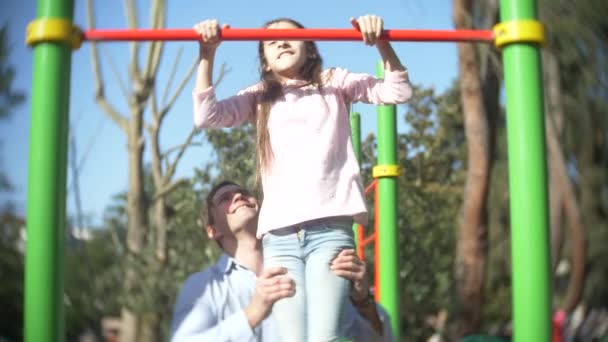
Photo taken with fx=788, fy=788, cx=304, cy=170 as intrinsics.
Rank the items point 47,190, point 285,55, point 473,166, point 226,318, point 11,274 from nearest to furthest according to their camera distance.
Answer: point 47,190, point 285,55, point 226,318, point 11,274, point 473,166

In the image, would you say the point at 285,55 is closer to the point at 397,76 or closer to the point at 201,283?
the point at 397,76

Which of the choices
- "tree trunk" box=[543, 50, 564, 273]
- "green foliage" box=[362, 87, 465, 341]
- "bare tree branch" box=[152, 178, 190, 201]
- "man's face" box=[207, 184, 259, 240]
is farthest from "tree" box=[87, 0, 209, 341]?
"tree trunk" box=[543, 50, 564, 273]

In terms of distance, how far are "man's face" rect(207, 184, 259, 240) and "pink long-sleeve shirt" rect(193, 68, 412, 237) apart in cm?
28

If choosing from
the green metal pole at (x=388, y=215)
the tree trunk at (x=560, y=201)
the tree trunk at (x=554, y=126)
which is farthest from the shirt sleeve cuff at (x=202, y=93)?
the tree trunk at (x=554, y=126)

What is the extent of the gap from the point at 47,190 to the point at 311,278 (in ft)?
1.63

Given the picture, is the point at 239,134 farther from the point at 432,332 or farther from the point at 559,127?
the point at 559,127

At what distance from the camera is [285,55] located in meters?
1.60

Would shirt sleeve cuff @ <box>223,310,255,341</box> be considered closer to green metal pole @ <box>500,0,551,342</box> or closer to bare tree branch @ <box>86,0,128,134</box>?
green metal pole @ <box>500,0,551,342</box>

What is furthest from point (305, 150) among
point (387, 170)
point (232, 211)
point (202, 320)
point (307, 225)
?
point (387, 170)

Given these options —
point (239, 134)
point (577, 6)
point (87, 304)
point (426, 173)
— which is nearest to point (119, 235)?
point (87, 304)

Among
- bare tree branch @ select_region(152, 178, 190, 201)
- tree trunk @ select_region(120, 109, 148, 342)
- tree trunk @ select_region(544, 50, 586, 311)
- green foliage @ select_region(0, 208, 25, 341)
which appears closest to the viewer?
bare tree branch @ select_region(152, 178, 190, 201)

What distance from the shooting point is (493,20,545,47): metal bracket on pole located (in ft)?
4.83

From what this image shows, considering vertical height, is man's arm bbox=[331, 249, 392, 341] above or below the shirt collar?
below

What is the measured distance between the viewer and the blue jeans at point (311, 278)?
1.44 meters
